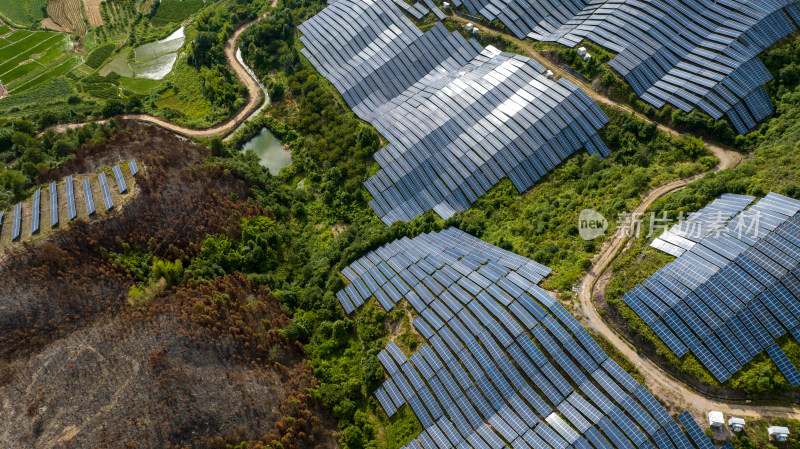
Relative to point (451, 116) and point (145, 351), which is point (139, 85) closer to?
point (451, 116)

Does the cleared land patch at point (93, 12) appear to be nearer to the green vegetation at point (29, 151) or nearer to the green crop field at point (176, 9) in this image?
the green crop field at point (176, 9)

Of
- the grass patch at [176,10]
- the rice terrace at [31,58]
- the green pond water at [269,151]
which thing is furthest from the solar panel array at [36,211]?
the grass patch at [176,10]

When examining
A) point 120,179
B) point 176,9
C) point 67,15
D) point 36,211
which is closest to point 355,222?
point 120,179

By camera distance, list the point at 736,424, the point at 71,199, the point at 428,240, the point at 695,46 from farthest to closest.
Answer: the point at 695,46, the point at 71,199, the point at 428,240, the point at 736,424

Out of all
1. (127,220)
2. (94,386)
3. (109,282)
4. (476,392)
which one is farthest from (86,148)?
(476,392)

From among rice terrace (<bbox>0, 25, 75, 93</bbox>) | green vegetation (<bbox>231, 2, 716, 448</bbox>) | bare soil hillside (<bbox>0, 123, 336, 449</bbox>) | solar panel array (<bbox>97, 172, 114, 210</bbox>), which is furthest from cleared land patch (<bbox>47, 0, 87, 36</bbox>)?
bare soil hillside (<bbox>0, 123, 336, 449</bbox>)

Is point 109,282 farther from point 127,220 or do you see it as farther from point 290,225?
point 290,225

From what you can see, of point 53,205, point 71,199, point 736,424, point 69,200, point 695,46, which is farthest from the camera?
point 695,46
